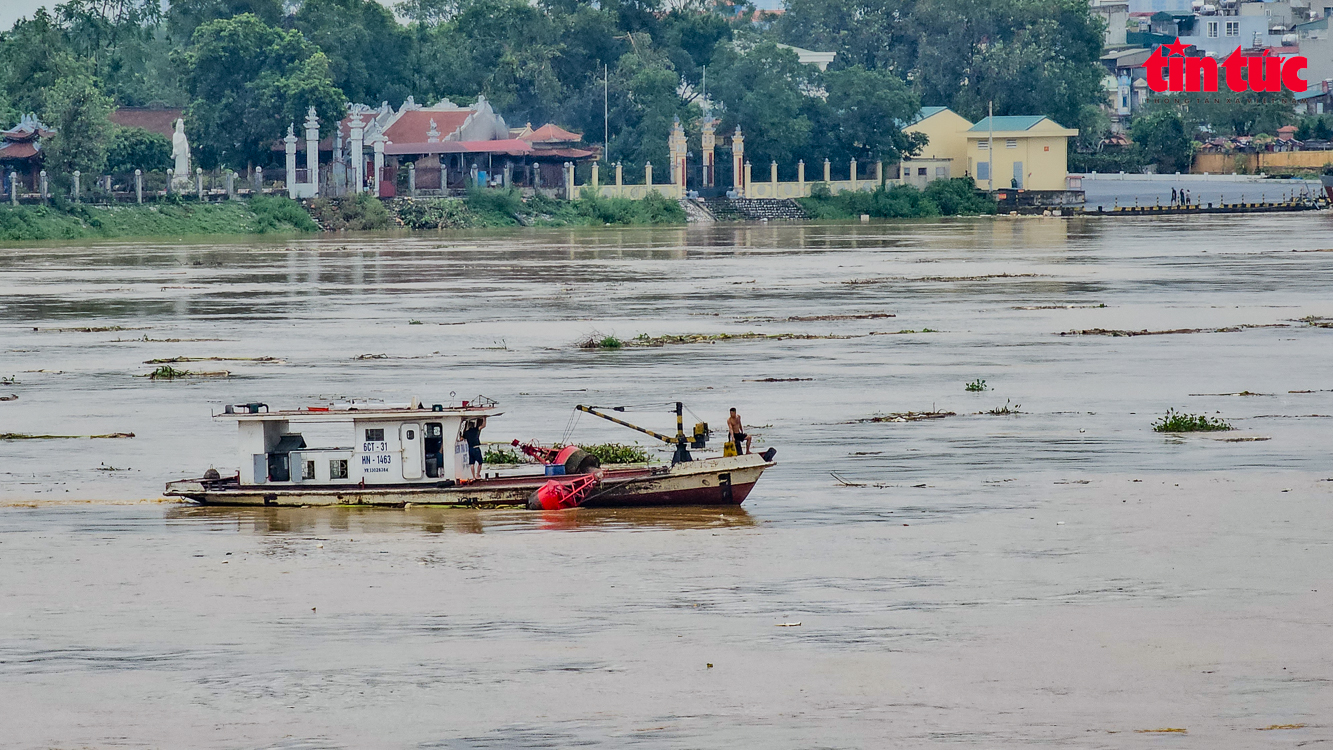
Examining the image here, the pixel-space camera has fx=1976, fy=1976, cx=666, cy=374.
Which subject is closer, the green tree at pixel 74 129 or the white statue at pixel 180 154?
the green tree at pixel 74 129

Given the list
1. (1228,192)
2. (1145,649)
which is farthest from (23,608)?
(1228,192)

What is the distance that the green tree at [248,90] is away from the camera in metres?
97.6

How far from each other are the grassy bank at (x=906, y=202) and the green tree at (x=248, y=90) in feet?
98.9

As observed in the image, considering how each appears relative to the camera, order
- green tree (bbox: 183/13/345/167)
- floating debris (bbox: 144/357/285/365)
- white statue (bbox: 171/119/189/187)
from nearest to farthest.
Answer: floating debris (bbox: 144/357/285/365) → white statue (bbox: 171/119/189/187) → green tree (bbox: 183/13/345/167)

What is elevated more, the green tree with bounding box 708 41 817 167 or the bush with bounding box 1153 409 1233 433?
the green tree with bounding box 708 41 817 167

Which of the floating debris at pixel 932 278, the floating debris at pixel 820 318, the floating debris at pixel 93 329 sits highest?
the floating debris at pixel 932 278

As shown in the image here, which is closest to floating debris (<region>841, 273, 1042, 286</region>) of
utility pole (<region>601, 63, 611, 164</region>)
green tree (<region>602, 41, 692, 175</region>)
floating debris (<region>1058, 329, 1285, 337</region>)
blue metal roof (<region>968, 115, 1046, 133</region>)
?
floating debris (<region>1058, 329, 1285, 337</region>)

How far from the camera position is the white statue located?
95.2 metres

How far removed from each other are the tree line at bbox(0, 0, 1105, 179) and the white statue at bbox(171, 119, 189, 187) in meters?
0.71

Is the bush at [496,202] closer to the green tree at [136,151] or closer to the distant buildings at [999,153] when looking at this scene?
the green tree at [136,151]

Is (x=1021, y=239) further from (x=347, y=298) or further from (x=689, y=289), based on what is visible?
(x=347, y=298)

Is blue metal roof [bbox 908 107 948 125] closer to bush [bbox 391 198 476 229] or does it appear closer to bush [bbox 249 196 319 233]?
bush [bbox 391 198 476 229]

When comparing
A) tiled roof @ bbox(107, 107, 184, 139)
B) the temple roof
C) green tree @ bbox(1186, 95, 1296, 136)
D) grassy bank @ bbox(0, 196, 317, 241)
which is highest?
green tree @ bbox(1186, 95, 1296, 136)

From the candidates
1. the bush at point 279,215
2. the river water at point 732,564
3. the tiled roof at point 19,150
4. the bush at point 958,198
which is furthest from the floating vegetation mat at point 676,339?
the bush at point 958,198
